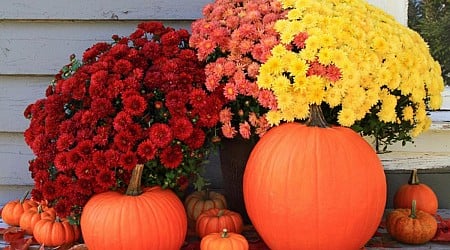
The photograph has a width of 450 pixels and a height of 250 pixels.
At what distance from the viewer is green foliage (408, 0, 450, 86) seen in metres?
2.16

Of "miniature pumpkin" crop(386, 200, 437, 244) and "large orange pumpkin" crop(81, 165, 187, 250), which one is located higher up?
"large orange pumpkin" crop(81, 165, 187, 250)

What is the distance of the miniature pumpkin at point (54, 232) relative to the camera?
5.74ft

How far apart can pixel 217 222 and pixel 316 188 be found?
1.18 feet

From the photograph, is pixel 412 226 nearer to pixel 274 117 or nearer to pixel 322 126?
pixel 322 126

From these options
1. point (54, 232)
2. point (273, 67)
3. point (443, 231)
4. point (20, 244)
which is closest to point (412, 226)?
point (443, 231)

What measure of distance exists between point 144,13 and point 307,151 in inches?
34.2

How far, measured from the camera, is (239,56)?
1.69 metres

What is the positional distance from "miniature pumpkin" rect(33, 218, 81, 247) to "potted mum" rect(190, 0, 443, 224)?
555 mm

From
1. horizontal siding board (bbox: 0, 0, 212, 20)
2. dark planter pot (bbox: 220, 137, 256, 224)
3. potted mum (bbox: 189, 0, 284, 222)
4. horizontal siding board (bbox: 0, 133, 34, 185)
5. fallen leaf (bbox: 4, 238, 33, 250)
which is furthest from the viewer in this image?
horizontal siding board (bbox: 0, 133, 34, 185)

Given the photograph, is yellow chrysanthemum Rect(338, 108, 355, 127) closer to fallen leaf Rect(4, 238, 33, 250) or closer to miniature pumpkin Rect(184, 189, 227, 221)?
miniature pumpkin Rect(184, 189, 227, 221)

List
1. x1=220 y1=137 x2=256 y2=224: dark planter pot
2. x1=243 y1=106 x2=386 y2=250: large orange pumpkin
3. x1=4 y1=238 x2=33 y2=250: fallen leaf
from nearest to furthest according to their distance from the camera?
1. x1=243 y1=106 x2=386 y2=250: large orange pumpkin
2. x1=4 y1=238 x2=33 y2=250: fallen leaf
3. x1=220 y1=137 x2=256 y2=224: dark planter pot

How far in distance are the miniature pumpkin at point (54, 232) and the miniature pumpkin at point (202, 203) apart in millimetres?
366

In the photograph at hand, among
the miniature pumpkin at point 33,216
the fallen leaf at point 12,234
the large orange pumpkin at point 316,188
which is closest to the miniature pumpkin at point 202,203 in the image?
the large orange pumpkin at point 316,188

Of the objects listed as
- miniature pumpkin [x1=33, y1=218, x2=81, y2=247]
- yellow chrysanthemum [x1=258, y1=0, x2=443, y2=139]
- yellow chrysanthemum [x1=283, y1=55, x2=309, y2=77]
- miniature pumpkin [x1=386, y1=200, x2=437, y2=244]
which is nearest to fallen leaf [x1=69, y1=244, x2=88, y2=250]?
miniature pumpkin [x1=33, y1=218, x2=81, y2=247]
